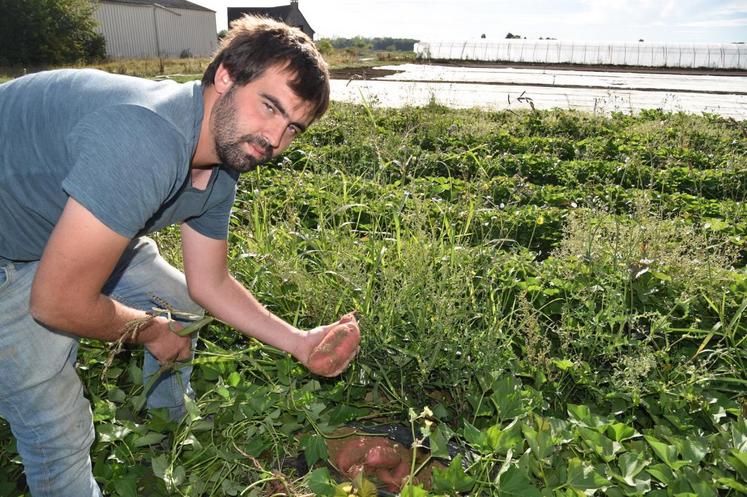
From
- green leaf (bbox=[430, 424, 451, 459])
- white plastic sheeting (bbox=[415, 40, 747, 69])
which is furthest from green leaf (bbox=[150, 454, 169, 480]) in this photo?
white plastic sheeting (bbox=[415, 40, 747, 69])

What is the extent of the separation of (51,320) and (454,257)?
137cm

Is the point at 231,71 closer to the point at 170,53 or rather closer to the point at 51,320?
the point at 51,320

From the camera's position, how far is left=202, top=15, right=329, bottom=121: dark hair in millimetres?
1501

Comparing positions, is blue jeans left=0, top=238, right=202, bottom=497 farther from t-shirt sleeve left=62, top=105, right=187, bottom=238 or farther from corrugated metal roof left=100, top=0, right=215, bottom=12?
corrugated metal roof left=100, top=0, right=215, bottom=12

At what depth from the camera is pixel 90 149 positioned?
1244mm

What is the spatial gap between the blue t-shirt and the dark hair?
12cm

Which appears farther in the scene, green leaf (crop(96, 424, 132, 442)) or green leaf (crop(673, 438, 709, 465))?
green leaf (crop(96, 424, 132, 442))

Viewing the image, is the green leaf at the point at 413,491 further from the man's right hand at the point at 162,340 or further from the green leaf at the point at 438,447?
the man's right hand at the point at 162,340

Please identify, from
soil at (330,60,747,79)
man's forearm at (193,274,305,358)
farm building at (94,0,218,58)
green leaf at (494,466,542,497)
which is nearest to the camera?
green leaf at (494,466,542,497)

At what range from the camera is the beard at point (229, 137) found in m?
1.48

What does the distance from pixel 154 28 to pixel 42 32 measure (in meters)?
11.6

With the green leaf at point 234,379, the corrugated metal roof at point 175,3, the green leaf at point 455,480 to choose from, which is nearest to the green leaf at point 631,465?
the green leaf at point 455,480

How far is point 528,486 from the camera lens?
1346 mm

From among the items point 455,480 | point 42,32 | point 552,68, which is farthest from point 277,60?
point 42,32
